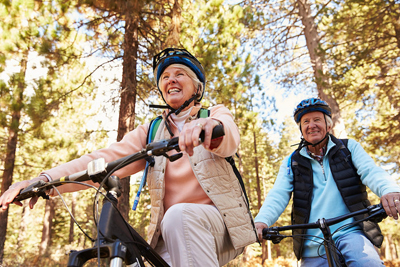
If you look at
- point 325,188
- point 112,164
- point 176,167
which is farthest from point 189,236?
point 325,188

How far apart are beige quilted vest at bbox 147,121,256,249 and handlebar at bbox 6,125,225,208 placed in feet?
2.28

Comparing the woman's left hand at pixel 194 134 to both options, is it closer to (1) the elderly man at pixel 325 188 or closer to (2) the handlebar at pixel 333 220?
(2) the handlebar at pixel 333 220

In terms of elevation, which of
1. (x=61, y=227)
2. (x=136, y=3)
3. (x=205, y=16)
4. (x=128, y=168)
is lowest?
(x=61, y=227)

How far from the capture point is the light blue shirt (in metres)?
3.00

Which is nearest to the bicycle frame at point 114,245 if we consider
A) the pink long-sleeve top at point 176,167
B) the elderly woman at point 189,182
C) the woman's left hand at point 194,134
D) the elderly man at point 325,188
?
the elderly woman at point 189,182

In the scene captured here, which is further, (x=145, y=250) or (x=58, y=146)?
(x=58, y=146)

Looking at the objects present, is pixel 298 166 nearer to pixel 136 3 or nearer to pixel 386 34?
pixel 136 3

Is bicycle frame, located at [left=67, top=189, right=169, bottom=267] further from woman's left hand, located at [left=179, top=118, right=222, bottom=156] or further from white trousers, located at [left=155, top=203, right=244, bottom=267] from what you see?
woman's left hand, located at [left=179, top=118, right=222, bottom=156]

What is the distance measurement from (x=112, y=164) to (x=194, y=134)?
0.48 meters

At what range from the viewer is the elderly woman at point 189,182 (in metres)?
1.81

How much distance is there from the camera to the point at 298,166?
11.9 feet

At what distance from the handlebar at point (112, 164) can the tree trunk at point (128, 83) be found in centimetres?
563

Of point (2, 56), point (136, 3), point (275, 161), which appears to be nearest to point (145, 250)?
point (136, 3)

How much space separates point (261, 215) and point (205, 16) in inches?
304
